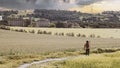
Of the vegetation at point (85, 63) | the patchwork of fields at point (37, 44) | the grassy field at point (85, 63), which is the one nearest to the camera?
the grassy field at point (85, 63)

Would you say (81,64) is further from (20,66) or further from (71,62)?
(20,66)

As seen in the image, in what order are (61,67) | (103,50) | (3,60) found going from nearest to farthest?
(61,67), (3,60), (103,50)

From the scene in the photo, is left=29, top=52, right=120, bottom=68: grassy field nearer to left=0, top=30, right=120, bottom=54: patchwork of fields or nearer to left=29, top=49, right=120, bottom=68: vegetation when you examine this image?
left=29, top=49, right=120, bottom=68: vegetation

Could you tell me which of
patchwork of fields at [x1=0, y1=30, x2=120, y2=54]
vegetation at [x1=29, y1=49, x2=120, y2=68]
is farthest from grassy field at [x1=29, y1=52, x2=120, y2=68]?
patchwork of fields at [x1=0, y1=30, x2=120, y2=54]

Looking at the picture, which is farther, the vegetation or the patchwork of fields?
Result: the patchwork of fields

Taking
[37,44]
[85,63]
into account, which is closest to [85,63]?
[85,63]

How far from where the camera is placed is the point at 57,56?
3900 cm

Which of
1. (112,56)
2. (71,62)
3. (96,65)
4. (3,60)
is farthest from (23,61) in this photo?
(112,56)

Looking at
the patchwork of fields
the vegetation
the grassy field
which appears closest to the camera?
the grassy field

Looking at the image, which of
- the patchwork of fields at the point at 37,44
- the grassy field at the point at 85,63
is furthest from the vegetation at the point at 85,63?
the patchwork of fields at the point at 37,44

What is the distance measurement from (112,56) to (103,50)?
7506mm

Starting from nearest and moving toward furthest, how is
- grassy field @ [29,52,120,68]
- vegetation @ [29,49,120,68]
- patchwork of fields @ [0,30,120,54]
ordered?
grassy field @ [29,52,120,68] < vegetation @ [29,49,120,68] < patchwork of fields @ [0,30,120,54]

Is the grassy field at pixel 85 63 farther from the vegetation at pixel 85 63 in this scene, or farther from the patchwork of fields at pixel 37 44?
the patchwork of fields at pixel 37 44

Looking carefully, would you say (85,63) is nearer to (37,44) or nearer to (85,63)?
(85,63)
